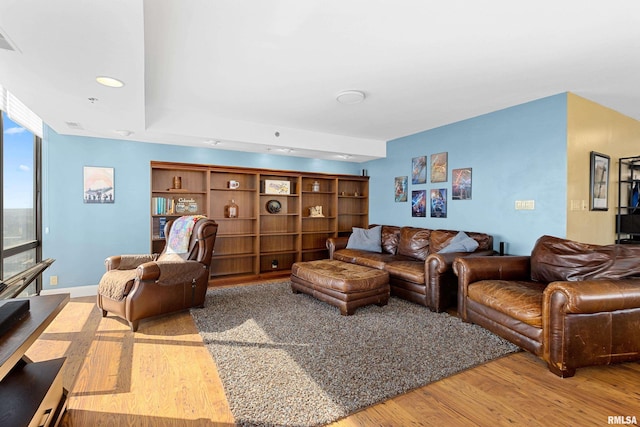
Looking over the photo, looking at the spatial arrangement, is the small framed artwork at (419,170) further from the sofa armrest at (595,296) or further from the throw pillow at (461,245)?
the sofa armrest at (595,296)

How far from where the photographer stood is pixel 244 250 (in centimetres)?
550

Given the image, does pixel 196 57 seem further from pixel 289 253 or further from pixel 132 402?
pixel 289 253

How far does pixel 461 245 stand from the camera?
391 centimetres

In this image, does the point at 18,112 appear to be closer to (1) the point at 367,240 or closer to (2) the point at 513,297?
(1) the point at 367,240

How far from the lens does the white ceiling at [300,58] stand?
195 centimetres

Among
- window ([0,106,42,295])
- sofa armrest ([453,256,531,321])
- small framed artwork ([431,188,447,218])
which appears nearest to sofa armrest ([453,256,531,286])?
sofa armrest ([453,256,531,321])

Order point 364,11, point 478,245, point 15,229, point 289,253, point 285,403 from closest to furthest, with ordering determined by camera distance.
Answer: point 285,403 < point 364,11 < point 15,229 < point 478,245 < point 289,253

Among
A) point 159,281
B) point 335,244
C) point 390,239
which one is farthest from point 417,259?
point 159,281

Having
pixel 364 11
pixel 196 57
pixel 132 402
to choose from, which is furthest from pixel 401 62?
pixel 132 402

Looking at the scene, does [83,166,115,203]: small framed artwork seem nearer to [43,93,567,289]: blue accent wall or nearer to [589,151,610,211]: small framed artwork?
[43,93,567,289]: blue accent wall

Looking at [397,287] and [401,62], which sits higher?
[401,62]

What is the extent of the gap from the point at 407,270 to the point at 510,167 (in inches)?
71.7

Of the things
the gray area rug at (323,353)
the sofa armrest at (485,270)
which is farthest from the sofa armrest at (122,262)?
the sofa armrest at (485,270)

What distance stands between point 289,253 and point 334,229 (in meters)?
1.05
